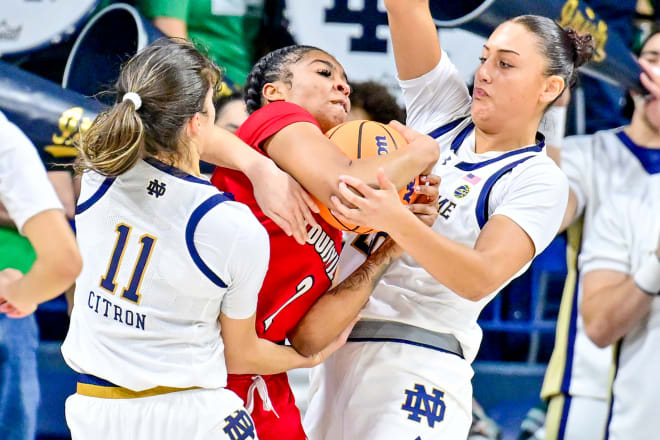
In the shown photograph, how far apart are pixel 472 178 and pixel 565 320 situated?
7.19 ft

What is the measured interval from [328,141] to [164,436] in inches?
35.8

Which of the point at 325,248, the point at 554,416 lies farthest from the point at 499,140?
the point at 554,416

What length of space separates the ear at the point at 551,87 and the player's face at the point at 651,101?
1919 millimetres

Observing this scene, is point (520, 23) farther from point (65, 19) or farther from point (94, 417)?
point (65, 19)

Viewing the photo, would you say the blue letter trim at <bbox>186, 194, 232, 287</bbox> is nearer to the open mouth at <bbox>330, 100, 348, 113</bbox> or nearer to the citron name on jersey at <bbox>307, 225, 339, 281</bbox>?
the citron name on jersey at <bbox>307, 225, 339, 281</bbox>

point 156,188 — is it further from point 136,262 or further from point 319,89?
point 319,89

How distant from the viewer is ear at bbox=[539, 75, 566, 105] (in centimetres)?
289

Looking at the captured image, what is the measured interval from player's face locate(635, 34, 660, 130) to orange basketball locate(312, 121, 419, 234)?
2603mm

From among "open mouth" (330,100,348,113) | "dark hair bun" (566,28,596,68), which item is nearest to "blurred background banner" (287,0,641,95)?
"dark hair bun" (566,28,596,68)

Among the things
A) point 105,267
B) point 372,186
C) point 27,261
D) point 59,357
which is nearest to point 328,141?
point 372,186

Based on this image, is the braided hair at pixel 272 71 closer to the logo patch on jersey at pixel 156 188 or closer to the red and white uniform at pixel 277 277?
the red and white uniform at pixel 277 277

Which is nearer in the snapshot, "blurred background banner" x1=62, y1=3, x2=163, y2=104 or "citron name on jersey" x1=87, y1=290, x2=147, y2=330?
"citron name on jersey" x1=87, y1=290, x2=147, y2=330

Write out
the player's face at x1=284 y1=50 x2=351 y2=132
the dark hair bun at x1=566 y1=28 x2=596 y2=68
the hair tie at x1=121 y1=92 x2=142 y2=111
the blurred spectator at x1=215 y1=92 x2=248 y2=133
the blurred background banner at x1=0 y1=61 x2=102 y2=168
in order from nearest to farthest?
the hair tie at x1=121 y1=92 x2=142 y2=111 → the player's face at x1=284 y1=50 x2=351 y2=132 → the dark hair bun at x1=566 y1=28 x2=596 y2=68 → the blurred background banner at x1=0 y1=61 x2=102 y2=168 → the blurred spectator at x1=215 y1=92 x2=248 y2=133

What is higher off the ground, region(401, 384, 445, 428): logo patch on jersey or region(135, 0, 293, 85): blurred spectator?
region(135, 0, 293, 85): blurred spectator
